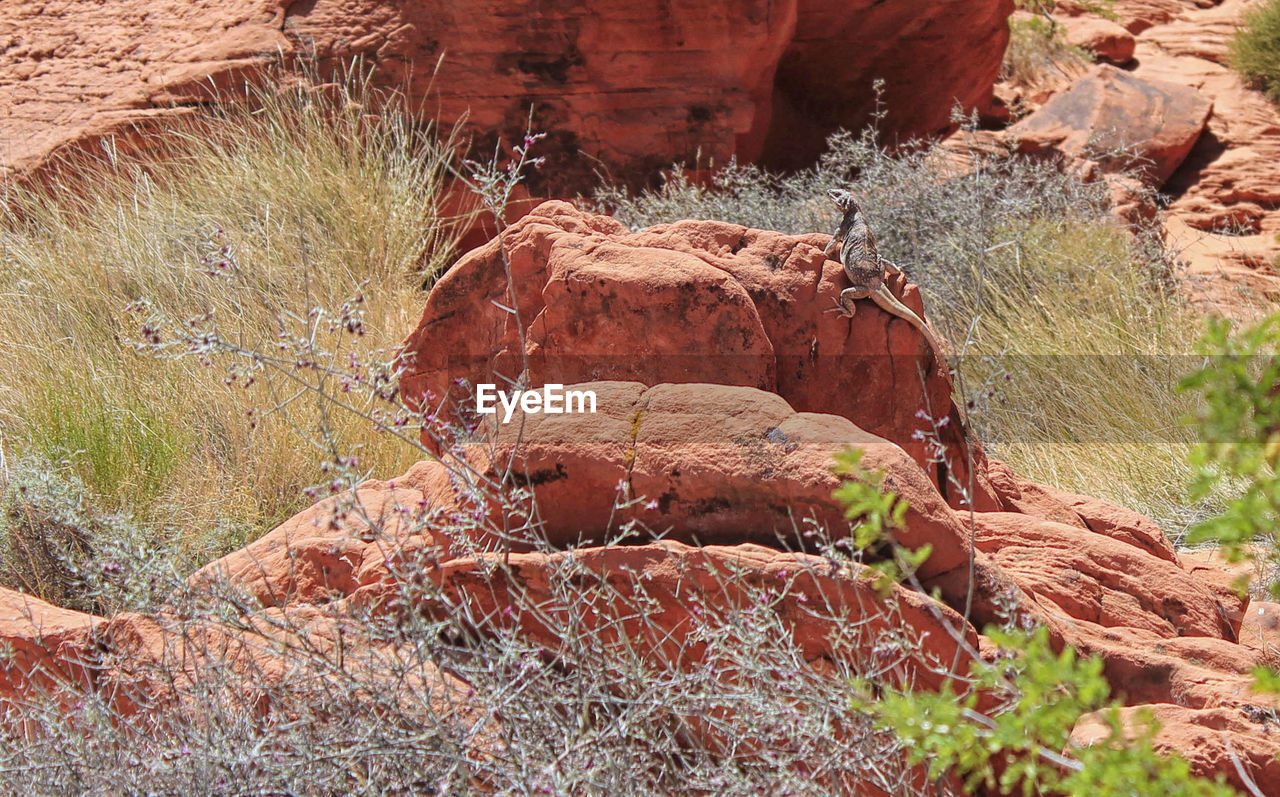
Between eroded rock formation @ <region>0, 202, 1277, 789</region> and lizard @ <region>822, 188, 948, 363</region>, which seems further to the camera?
lizard @ <region>822, 188, 948, 363</region>

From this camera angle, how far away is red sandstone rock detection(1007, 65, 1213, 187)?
10258 mm

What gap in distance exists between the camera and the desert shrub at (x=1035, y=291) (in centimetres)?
604

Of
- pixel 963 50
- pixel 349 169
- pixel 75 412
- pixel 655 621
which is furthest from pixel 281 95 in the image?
pixel 655 621

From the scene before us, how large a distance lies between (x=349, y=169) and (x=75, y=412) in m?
2.74

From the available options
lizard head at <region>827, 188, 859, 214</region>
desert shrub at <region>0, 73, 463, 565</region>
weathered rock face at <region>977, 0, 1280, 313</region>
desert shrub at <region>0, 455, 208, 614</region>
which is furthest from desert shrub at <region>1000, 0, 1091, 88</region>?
desert shrub at <region>0, 455, 208, 614</region>

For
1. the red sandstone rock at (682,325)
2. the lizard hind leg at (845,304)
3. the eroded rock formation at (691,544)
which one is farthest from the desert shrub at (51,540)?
the lizard hind leg at (845,304)

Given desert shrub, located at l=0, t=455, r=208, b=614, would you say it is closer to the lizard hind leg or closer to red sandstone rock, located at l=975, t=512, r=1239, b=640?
the lizard hind leg

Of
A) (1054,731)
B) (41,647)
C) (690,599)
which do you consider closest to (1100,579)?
(690,599)

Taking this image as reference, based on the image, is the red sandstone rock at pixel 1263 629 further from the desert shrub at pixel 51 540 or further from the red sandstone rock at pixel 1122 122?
the red sandstone rock at pixel 1122 122

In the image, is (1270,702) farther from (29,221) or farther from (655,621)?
(29,221)

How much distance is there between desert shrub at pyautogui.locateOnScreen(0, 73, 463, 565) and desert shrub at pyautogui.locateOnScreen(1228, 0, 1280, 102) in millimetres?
9045

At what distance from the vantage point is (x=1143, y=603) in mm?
3400

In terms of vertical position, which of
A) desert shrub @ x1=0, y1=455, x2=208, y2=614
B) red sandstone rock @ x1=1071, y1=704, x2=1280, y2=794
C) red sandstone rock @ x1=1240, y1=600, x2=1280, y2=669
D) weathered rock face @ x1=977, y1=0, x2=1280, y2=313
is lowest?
weathered rock face @ x1=977, y1=0, x2=1280, y2=313

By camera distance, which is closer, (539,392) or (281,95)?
(539,392)
